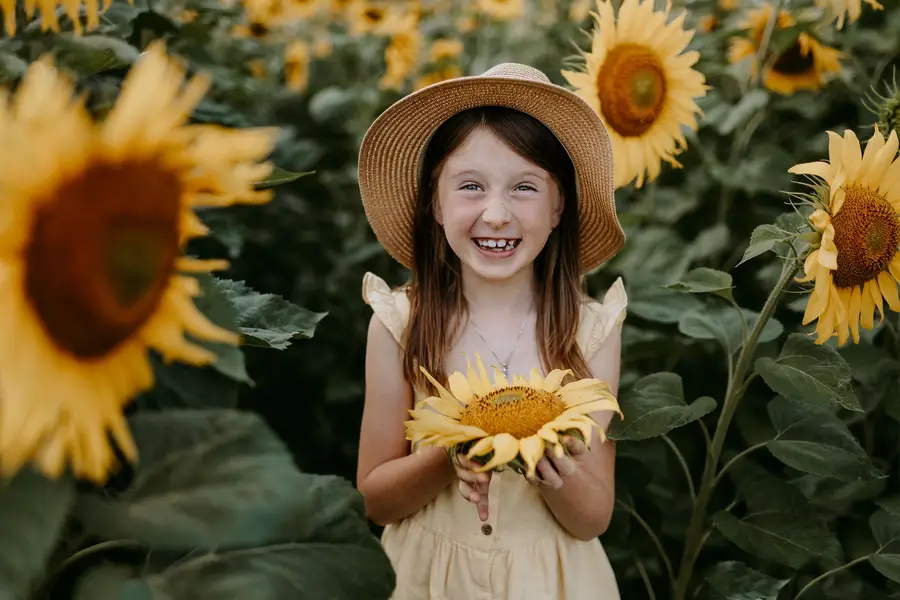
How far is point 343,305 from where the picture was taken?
254 centimetres

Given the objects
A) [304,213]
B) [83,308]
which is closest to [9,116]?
[83,308]

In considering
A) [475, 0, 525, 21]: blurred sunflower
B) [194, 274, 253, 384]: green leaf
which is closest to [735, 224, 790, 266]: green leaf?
[194, 274, 253, 384]: green leaf

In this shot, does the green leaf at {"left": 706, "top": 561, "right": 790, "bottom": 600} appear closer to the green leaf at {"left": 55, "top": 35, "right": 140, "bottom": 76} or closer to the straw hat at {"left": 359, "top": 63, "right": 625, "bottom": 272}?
the straw hat at {"left": 359, "top": 63, "right": 625, "bottom": 272}

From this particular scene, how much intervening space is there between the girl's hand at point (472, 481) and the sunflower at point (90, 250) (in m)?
0.41

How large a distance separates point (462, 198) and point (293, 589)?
64 centimetres

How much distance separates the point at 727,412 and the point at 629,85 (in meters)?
0.63

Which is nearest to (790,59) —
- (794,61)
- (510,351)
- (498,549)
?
(794,61)


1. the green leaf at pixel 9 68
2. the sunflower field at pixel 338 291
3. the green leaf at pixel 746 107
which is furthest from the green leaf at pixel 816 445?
the green leaf at pixel 9 68

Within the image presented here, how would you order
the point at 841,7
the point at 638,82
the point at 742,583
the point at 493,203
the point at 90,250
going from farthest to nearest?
the point at 841,7 < the point at 638,82 < the point at 742,583 < the point at 493,203 < the point at 90,250

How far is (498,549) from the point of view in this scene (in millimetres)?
1301

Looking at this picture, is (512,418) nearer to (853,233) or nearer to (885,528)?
(853,233)

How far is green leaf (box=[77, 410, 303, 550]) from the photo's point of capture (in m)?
0.65

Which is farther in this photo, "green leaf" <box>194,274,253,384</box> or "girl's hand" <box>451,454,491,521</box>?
"girl's hand" <box>451,454,491,521</box>

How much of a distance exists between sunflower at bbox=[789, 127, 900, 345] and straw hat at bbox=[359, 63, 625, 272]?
0.30m
